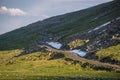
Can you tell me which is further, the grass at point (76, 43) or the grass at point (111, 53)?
the grass at point (76, 43)

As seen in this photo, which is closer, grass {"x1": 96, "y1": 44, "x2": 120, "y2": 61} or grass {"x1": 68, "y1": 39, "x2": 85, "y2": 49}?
grass {"x1": 96, "y1": 44, "x2": 120, "y2": 61}

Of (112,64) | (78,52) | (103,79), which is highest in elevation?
(78,52)

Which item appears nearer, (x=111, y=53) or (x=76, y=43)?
(x=111, y=53)

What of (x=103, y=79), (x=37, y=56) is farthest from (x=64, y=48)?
(x=103, y=79)

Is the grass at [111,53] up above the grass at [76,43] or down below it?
below

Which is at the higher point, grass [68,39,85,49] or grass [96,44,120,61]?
grass [68,39,85,49]

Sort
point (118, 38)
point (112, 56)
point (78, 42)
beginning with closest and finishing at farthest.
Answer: point (112, 56)
point (118, 38)
point (78, 42)

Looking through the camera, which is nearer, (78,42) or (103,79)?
(103,79)

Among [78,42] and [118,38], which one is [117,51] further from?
[78,42]

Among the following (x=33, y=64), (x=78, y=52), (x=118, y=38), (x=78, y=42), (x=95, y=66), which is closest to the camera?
(x=95, y=66)

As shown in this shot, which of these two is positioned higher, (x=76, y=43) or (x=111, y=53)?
(x=76, y=43)

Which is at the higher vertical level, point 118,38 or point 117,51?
point 118,38
